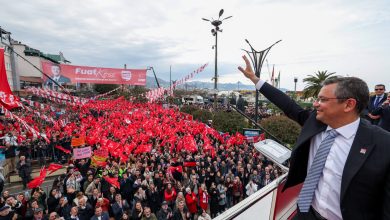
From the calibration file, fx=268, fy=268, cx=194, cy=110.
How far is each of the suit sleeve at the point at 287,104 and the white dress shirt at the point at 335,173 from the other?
0.52 metres

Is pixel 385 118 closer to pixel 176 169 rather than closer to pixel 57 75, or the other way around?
pixel 176 169

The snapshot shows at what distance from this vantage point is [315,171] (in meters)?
1.70

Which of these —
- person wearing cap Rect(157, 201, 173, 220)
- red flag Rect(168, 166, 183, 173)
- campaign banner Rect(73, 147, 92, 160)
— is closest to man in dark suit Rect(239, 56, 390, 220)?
person wearing cap Rect(157, 201, 173, 220)

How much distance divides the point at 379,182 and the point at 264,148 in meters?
1.17

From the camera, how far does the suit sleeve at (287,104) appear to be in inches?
85.5

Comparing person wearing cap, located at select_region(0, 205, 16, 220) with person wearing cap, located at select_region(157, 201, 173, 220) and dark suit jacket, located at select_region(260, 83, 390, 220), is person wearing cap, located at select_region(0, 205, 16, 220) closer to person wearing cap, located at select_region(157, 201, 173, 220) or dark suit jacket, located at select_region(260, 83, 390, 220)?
person wearing cap, located at select_region(157, 201, 173, 220)

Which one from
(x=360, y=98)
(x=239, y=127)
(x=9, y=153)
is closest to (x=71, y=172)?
(x=9, y=153)

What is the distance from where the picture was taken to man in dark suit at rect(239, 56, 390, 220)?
1.43 meters

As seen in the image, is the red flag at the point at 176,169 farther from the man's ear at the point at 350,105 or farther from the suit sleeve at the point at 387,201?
the suit sleeve at the point at 387,201

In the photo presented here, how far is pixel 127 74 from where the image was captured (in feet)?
116

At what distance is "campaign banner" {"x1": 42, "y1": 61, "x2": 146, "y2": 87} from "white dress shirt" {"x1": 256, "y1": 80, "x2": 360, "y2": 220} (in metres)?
32.7

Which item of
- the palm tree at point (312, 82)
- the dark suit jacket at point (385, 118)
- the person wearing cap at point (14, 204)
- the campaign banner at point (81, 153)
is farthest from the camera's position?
the palm tree at point (312, 82)

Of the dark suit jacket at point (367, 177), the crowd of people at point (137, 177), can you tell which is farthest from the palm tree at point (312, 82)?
the dark suit jacket at point (367, 177)

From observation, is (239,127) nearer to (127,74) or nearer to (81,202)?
(81,202)
